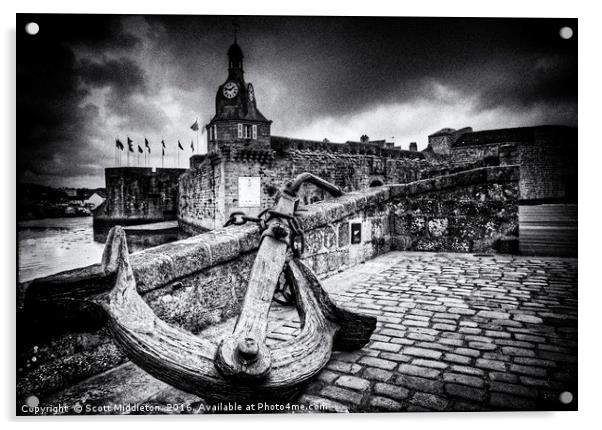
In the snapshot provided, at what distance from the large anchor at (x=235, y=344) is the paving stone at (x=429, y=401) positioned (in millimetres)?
442

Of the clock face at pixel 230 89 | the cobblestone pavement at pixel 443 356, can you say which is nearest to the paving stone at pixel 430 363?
the cobblestone pavement at pixel 443 356

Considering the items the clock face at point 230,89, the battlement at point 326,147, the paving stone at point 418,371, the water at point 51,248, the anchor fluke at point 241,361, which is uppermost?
the battlement at point 326,147

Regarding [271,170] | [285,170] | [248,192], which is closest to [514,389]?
[271,170]

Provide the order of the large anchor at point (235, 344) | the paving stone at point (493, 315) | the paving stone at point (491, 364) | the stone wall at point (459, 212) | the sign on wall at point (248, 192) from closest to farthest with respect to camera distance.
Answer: the large anchor at point (235, 344)
the paving stone at point (491, 364)
the paving stone at point (493, 315)
the stone wall at point (459, 212)
the sign on wall at point (248, 192)

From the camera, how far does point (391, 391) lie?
6.01ft

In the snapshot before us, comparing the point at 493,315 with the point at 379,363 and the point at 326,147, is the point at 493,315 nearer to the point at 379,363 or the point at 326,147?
the point at 379,363

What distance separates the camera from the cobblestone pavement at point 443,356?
5.95 feet

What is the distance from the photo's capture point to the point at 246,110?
4598 millimetres

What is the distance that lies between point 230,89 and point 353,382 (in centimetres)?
252

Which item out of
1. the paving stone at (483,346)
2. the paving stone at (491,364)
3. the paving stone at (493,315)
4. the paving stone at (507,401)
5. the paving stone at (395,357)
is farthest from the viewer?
the paving stone at (493,315)

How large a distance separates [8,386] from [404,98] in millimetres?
3491

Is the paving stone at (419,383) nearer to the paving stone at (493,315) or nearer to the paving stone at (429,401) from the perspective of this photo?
the paving stone at (429,401)

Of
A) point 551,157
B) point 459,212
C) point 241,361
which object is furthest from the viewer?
point 459,212

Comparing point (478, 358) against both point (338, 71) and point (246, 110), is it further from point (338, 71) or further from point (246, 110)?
point (246, 110)
